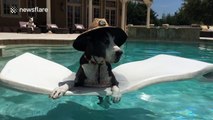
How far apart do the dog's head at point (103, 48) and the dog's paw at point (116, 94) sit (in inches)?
13.3

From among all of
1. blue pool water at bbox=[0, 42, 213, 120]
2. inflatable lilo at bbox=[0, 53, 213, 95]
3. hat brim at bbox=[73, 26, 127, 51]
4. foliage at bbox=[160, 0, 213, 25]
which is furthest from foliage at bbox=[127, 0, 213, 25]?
hat brim at bbox=[73, 26, 127, 51]

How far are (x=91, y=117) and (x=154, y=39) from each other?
15730mm

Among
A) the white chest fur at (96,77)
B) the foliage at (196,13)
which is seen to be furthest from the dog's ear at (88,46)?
the foliage at (196,13)

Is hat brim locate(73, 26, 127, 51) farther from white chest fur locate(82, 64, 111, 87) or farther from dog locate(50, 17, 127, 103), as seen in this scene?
white chest fur locate(82, 64, 111, 87)

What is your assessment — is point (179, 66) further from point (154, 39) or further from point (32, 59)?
point (154, 39)

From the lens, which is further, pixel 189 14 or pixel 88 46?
pixel 189 14

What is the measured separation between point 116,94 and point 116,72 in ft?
4.18

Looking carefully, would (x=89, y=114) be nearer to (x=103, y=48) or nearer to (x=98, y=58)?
(x=98, y=58)

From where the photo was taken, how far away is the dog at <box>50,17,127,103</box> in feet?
10.4

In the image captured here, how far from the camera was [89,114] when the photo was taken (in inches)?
171

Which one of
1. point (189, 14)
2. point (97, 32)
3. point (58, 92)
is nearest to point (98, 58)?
point (97, 32)

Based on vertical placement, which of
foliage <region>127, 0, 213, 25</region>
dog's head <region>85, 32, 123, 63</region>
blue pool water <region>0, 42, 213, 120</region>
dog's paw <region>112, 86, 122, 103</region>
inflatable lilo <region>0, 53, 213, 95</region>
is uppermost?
foliage <region>127, 0, 213, 25</region>

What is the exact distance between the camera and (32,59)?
4.51 m

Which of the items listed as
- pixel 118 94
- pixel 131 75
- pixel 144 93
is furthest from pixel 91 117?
pixel 144 93
